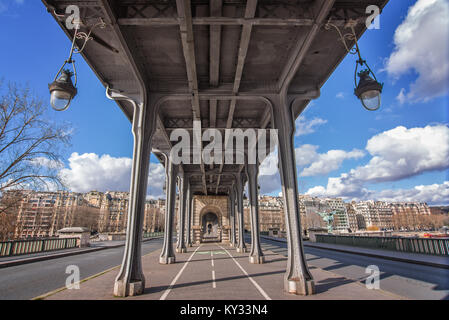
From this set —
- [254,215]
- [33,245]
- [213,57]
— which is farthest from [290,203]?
[33,245]

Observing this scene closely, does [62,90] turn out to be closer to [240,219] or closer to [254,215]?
[254,215]

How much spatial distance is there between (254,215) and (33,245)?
19.1m

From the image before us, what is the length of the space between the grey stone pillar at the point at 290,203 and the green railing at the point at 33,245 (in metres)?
20.2

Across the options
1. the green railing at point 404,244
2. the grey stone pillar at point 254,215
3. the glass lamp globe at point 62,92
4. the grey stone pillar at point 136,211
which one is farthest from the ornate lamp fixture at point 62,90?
the green railing at point 404,244

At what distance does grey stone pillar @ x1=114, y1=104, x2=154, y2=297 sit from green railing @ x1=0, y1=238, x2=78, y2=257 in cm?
1575

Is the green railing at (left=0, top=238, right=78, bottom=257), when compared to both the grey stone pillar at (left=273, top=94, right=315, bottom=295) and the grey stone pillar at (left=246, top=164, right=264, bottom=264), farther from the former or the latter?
the grey stone pillar at (left=273, top=94, right=315, bottom=295)

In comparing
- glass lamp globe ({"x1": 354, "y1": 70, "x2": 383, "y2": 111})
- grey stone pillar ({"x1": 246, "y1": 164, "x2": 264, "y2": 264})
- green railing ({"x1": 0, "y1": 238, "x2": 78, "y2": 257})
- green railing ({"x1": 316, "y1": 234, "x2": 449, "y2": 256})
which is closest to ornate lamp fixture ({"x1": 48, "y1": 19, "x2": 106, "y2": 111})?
glass lamp globe ({"x1": 354, "y1": 70, "x2": 383, "y2": 111})

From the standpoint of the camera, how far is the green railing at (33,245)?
16281 mm

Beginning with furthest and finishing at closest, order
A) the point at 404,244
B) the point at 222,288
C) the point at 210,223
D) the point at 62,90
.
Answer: the point at 210,223 < the point at 404,244 < the point at 222,288 < the point at 62,90

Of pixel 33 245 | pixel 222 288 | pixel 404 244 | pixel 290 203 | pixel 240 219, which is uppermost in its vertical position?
pixel 290 203

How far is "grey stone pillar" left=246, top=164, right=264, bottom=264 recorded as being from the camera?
46.2 ft

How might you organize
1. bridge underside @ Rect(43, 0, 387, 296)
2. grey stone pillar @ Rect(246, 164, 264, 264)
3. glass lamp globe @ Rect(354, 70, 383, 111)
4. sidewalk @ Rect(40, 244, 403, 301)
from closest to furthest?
glass lamp globe @ Rect(354, 70, 383, 111) < bridge underside @ Rect(43, 0, 387, 296) < sidewalk @ Rect(40, 244, 403, 301) < grey stone pillar @ Rect(246, 164, 264, 264)

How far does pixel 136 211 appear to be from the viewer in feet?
25.0
